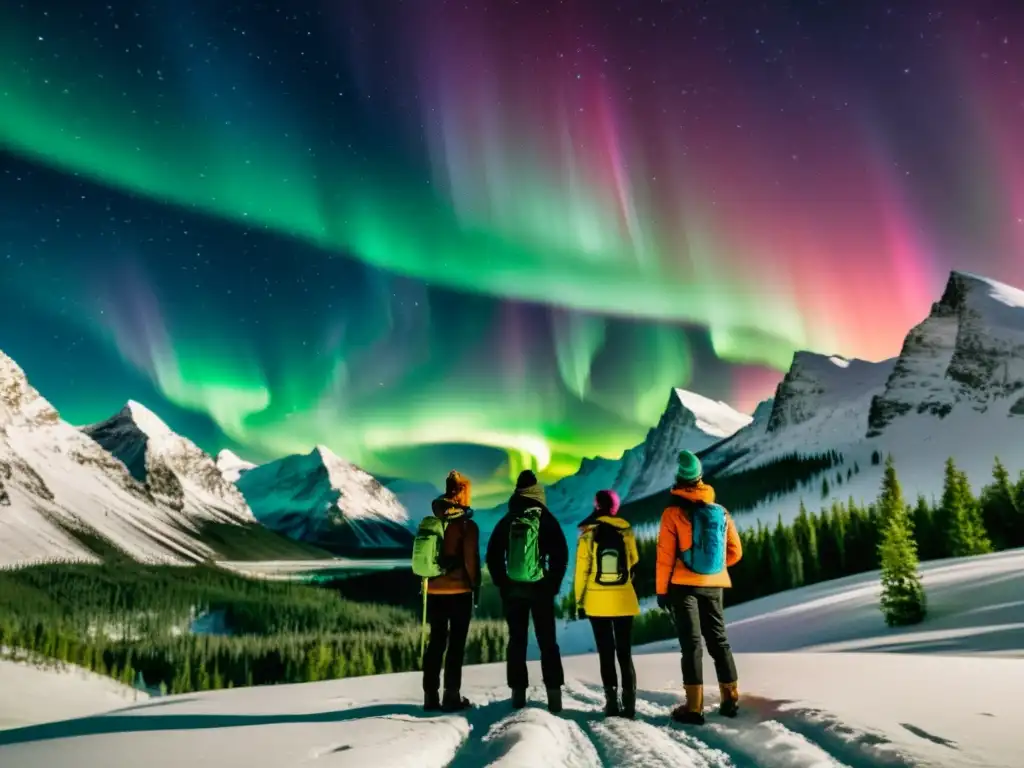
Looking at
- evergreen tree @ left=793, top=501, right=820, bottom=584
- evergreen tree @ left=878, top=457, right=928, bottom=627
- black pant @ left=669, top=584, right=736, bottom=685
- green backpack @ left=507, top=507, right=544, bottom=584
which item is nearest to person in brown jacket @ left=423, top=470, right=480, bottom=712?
green backpack @ left=507, top=507, right=544, bottom=584

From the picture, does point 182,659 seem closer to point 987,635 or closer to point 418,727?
point 987,635

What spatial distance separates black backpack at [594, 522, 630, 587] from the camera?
9.59 meters

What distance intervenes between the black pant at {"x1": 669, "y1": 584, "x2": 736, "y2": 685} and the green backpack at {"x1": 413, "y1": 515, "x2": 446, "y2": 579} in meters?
3.20

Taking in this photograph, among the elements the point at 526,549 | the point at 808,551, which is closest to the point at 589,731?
the point at 526,549

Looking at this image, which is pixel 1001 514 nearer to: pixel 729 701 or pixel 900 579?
pixel 900 579

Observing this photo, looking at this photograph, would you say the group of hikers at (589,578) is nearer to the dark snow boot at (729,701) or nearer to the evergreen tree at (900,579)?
the dark snow boot at (729,701)

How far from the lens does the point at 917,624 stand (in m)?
39.9

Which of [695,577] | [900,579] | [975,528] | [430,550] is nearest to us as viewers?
[695,577]

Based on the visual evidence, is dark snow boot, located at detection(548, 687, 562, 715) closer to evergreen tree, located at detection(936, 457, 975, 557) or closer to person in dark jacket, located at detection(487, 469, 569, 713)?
person in dark jacket, located at detection(487, 469, 569, 713)

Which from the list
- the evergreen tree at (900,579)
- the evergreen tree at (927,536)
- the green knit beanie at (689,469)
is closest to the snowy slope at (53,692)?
the evergreen tree at (900,579)

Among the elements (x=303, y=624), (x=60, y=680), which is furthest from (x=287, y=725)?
(x=303, y=624)

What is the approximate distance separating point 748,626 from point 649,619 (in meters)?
30.1

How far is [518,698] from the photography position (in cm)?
1000

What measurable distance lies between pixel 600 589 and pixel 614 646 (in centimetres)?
85
